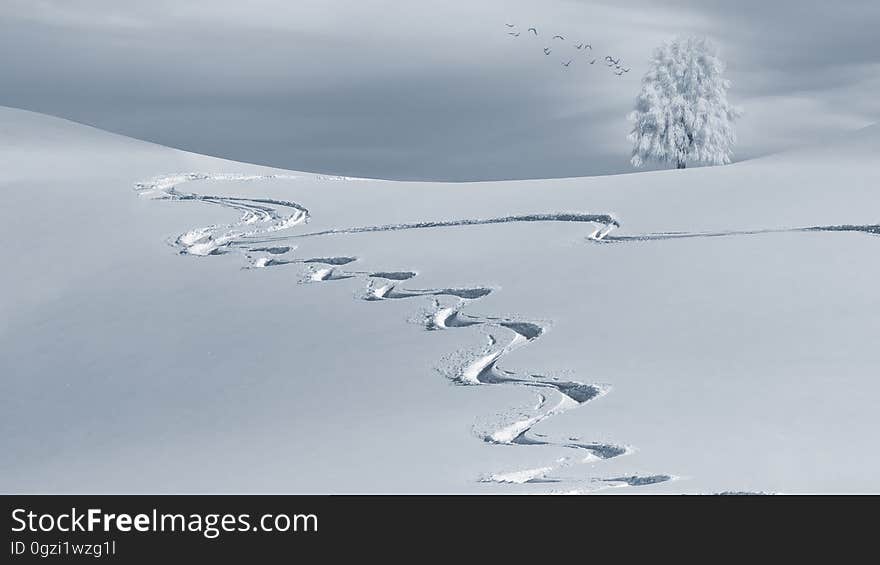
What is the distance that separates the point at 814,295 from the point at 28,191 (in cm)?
1474

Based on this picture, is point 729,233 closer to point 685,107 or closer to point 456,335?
point 456,335

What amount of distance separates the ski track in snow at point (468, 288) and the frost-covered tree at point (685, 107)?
64.7 feet

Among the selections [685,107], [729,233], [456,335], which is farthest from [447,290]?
[685,107]

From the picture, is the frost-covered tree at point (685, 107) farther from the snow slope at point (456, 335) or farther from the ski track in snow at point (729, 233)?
the ski track in snow at point (729, 233)

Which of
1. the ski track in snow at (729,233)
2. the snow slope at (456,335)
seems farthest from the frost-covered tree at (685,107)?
the ski track in snow at (729,233)

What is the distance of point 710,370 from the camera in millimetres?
10234

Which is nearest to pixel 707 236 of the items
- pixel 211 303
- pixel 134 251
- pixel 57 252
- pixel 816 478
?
pixel 211 303

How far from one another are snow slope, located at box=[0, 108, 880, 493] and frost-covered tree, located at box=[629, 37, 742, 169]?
63.3ft

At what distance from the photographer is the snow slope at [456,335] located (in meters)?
8.70

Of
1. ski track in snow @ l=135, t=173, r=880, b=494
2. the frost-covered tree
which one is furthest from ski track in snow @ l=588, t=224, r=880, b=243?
the frost-covered tree

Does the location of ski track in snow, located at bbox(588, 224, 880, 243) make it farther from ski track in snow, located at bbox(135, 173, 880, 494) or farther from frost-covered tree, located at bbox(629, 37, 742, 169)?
frost-covered tree, located at bbox(629, 37, 742, 169)

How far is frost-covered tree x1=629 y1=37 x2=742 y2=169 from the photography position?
3925cm

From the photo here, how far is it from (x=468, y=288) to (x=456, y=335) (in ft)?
5.97

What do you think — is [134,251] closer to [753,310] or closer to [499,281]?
[499,281]
